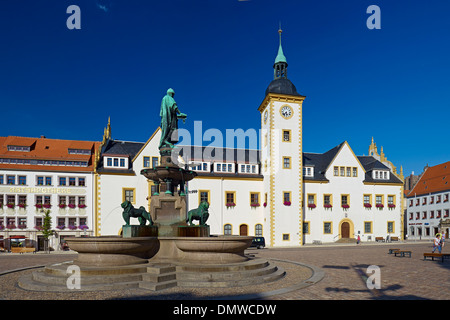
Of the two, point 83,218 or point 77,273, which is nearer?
point 77,273

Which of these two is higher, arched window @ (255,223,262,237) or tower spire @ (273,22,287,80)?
tower spire @ (273,22,287,80)

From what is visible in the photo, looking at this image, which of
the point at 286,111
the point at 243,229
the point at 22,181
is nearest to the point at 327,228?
the point at 243,229

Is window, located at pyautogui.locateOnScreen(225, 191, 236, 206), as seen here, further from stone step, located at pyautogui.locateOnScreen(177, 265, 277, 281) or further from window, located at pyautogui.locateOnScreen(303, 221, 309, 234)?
stone step, located at pyautogui.locateOnScreen(177, 265, 277, 281)

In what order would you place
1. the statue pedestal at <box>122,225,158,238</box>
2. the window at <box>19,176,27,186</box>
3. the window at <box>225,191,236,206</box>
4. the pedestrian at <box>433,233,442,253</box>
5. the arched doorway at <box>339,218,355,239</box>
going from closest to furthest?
the statue pedestal at <box>122,225,158,238</box>
the pedestrian at <box>433,233,442,253</box>
the window at <box>19,176,27,186</box>
the window at <box>225,191,236,206</box>
the arched doorway at <box>339,218,355,239</box>

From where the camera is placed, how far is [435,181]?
59438 mm

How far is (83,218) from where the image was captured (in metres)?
36.1

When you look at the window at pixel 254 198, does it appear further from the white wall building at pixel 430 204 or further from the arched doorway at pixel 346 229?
the white wall building at pixel 430 204

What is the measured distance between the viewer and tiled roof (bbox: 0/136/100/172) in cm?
3575

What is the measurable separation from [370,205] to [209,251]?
3709 centimetres

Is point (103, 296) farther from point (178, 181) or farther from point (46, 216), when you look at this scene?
point (46, 216)

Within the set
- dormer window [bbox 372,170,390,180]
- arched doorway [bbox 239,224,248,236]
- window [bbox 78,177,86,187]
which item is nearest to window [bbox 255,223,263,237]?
arched doorway [bbox 239,224,248,236]

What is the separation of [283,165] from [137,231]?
94.7ft

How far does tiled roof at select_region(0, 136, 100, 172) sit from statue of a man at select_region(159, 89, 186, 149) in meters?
24.4
